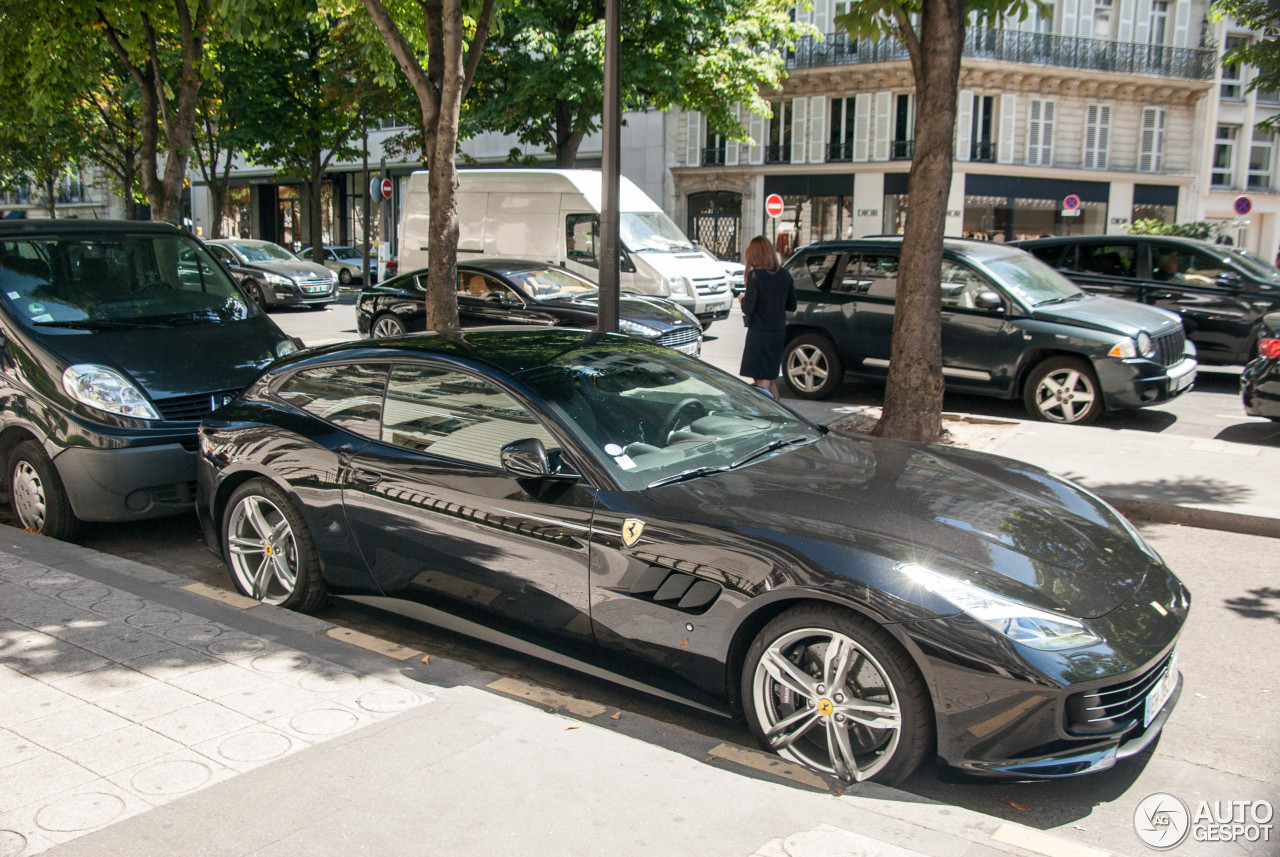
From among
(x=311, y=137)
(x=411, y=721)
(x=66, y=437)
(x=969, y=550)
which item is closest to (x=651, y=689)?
(x=411, y=721)

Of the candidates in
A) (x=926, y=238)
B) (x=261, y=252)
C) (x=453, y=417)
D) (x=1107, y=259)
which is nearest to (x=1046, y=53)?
(x=1107, y=259)

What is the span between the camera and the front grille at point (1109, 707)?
3266 mm

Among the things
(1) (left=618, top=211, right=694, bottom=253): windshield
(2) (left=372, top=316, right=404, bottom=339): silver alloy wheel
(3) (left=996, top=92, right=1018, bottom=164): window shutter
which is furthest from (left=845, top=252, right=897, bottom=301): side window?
(3) (left=996, top=92, right=1018, bottom=164): window shutter

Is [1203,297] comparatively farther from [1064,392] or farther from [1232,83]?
[1232,83]

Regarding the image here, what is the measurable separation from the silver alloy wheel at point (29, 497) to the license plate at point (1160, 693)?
231 inches

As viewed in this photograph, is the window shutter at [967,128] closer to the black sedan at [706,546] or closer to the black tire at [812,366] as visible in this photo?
the black tire at [812,366]

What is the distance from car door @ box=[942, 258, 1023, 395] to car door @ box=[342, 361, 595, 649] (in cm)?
694

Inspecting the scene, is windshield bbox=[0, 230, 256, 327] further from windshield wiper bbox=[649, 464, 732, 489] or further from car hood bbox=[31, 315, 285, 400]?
windshield wiper bbox=[649, 464, 732, 489]

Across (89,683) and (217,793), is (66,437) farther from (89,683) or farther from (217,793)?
(217,793)

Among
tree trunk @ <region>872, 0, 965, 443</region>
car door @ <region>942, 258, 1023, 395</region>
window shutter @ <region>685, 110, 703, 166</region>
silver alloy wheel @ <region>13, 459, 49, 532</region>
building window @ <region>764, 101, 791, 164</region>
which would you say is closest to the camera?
silver alloy wheel @ <region>13, 459, 49, 532</region>

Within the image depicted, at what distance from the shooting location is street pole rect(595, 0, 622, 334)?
9.18 meters

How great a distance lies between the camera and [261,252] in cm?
2464

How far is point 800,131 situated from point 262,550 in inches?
1365

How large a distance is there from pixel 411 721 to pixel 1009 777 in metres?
1.90
